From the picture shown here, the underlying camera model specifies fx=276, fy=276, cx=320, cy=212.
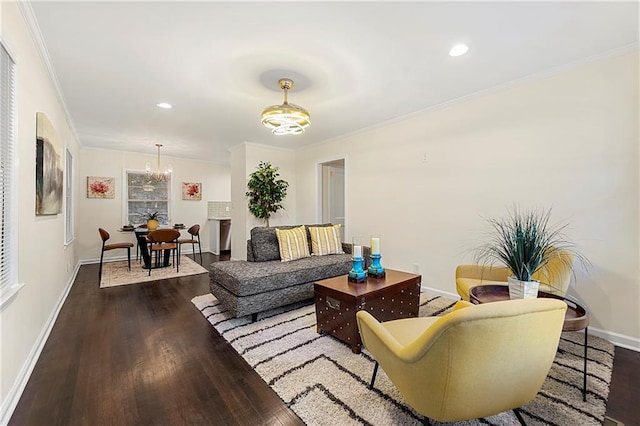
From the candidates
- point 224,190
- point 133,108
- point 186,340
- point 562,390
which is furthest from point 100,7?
point 224,190

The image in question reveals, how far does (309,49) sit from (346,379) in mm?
2573

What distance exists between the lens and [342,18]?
6.44 feet

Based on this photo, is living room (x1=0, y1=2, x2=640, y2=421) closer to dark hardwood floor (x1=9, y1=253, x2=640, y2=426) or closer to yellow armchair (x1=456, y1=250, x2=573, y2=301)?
dark hardwood floor (x1=9, y1=253, x2=640, y2=426)

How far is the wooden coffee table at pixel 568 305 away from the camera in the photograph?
1.59m

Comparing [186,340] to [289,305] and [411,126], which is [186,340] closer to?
[289,305]

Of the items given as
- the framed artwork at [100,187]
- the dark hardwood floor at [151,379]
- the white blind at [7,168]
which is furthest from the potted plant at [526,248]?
the framed artwork at [100,187]

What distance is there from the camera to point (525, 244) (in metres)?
1.85

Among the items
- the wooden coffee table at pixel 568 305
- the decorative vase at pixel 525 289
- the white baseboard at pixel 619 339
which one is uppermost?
the decorative vase at pixel 525 289

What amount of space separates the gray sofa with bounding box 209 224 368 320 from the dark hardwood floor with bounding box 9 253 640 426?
0.38 meters

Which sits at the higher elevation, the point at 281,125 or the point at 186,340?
the point at 281,125

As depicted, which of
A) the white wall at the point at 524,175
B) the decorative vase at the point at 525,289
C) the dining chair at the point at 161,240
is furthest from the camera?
the dining chair at the point at 161,240

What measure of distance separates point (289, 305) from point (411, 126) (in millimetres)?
2940

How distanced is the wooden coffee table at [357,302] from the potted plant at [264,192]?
3.06 metres

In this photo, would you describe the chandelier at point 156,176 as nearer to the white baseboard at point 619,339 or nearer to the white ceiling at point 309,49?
the white ceiling at point 309,49
